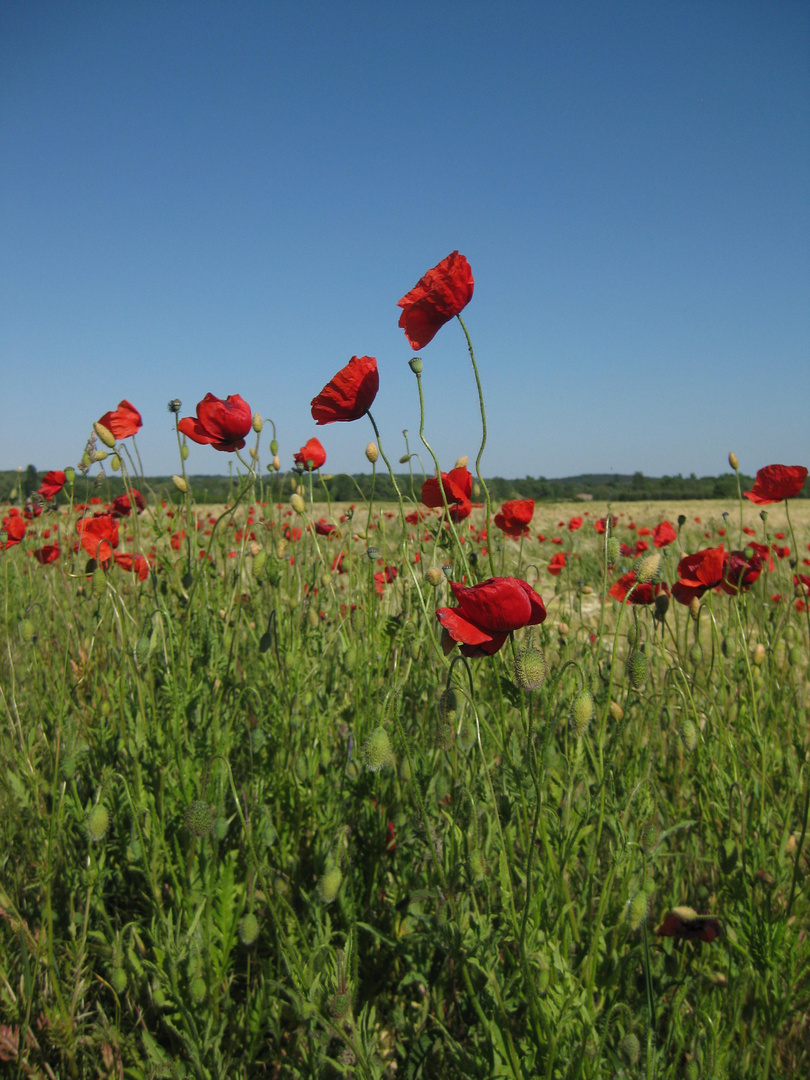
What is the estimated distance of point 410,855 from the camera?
1659mm

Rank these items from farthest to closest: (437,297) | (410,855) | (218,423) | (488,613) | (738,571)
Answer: (738,571), (218,423), (410,855), (437,297), (488,613)

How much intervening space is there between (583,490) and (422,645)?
82.8 ft

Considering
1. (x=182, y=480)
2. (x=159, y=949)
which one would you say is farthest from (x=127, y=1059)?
(x=182, y=480)

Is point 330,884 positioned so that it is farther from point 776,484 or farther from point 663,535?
point 663,535

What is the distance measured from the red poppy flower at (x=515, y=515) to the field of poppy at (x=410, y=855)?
14mm

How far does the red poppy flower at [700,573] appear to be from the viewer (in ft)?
5.67

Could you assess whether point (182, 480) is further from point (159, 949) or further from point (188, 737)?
point (159, 949)

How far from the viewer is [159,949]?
131 cm

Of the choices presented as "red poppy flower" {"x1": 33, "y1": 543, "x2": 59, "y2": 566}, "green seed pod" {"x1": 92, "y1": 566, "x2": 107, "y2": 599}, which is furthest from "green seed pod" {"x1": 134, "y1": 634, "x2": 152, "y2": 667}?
"red poppy flower" {"x1": 33, "y1": 543, "x2": 59, "y2": 566}

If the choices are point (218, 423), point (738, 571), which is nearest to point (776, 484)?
point (738, 571)

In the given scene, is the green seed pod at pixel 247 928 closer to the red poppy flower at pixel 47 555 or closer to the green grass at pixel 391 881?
the green grass at pixel 391 881

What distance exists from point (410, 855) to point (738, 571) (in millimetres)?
1349

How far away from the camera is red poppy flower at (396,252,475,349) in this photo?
1184mm

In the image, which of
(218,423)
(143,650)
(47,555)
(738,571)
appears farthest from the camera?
(47,555)
